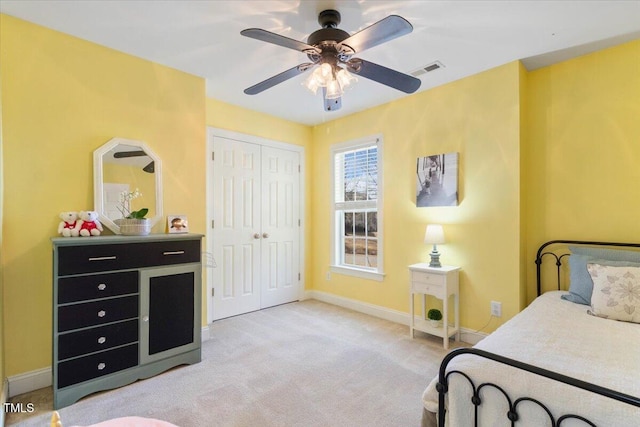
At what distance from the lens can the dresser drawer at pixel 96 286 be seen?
6.59ft

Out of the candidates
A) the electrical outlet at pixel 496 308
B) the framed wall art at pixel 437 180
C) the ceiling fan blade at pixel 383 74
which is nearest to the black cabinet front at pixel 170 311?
the ceiling fan blade at pixel 383 74

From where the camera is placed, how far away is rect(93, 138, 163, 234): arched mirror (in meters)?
2.48

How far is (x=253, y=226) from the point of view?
4043mm

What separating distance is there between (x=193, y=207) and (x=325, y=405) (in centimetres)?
212

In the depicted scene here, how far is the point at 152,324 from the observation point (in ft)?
7.75

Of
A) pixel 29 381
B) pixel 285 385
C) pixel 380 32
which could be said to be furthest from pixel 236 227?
pixel 380 32

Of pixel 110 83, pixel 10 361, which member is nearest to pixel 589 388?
pixel 10 361

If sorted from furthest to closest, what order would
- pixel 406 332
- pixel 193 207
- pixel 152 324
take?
pixel 406 332, pixel 193 207, pixel 152 324

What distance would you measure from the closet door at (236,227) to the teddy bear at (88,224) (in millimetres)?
1374

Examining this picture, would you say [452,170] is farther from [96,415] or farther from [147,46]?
[96,415]

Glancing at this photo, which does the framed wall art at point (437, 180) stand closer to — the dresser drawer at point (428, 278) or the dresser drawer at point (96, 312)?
the dresser drawer at point (428, 278)

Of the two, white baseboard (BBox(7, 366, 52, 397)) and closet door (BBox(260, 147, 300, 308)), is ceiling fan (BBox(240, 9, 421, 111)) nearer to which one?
closet door (BBox(260, 147, 300, 308))

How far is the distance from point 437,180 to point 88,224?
10.4 feet

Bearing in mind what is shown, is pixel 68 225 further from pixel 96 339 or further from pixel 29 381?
pixel 29 381
